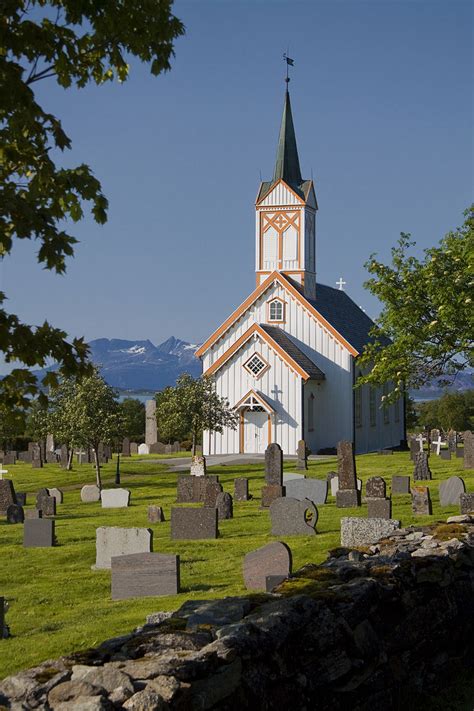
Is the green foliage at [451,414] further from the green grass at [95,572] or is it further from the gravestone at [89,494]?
the gravestone at [89,494]

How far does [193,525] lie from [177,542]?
59 centimetres

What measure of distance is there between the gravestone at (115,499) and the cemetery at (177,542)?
3cm

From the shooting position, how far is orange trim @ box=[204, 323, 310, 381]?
47.6 meters

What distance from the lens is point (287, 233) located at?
54750 millimetres

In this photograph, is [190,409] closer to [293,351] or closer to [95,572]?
[293,351]

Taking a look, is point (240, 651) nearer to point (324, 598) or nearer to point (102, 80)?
point (324, 598)

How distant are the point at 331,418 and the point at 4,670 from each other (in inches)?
1601

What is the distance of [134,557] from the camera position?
14.8 meters

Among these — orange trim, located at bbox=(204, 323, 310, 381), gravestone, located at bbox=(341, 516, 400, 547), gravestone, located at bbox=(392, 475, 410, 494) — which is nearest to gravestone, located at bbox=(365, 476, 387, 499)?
gravestone, located at bbox=(392, 475, 410, 494)

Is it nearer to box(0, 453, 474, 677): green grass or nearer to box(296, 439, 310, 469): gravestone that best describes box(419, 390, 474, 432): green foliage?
box(296, 439, 310, 469): gravestone

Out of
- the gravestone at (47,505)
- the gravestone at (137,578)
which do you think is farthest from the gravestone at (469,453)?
the gravestone at (137,578)

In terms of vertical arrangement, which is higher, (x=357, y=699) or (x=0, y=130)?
(x=0, y=130)

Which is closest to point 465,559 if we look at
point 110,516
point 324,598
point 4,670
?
point 324,598

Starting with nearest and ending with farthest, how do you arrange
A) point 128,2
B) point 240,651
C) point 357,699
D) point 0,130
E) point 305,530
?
point 240,651
point 357,699
point 0,130
point 128,2
point 305,530
